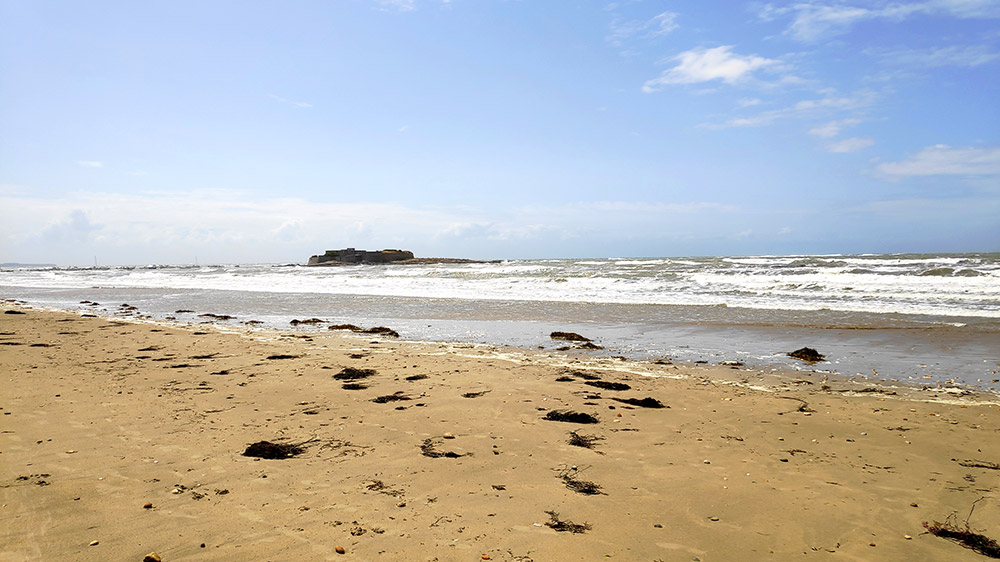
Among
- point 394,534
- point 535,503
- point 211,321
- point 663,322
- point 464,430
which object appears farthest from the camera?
point 211,321

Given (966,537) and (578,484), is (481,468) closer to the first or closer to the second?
(578,484)

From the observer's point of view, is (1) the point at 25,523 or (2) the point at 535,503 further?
(2) the point at 535,503

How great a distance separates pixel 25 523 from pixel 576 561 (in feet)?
9.50

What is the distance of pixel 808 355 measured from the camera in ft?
27.2

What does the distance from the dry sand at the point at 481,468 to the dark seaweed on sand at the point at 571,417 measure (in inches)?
4.4

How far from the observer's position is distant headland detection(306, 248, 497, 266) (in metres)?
73.2

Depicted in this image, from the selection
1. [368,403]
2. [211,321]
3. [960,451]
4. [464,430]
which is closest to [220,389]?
[368,403]

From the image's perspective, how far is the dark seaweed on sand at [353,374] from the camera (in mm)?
6750

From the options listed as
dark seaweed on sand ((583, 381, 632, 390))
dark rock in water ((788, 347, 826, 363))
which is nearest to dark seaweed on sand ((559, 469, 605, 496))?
dark seaweed on sand ((583, 381, 632, 390))

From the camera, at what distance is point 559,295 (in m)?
20.5

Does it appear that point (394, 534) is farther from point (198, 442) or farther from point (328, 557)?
point (198, 442)

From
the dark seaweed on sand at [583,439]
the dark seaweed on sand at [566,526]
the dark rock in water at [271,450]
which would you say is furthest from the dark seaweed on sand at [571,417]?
the dark rock in water at [271,450]

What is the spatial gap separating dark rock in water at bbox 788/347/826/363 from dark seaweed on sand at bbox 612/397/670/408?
3843 millimetres

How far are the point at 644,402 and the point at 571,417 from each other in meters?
1.02
